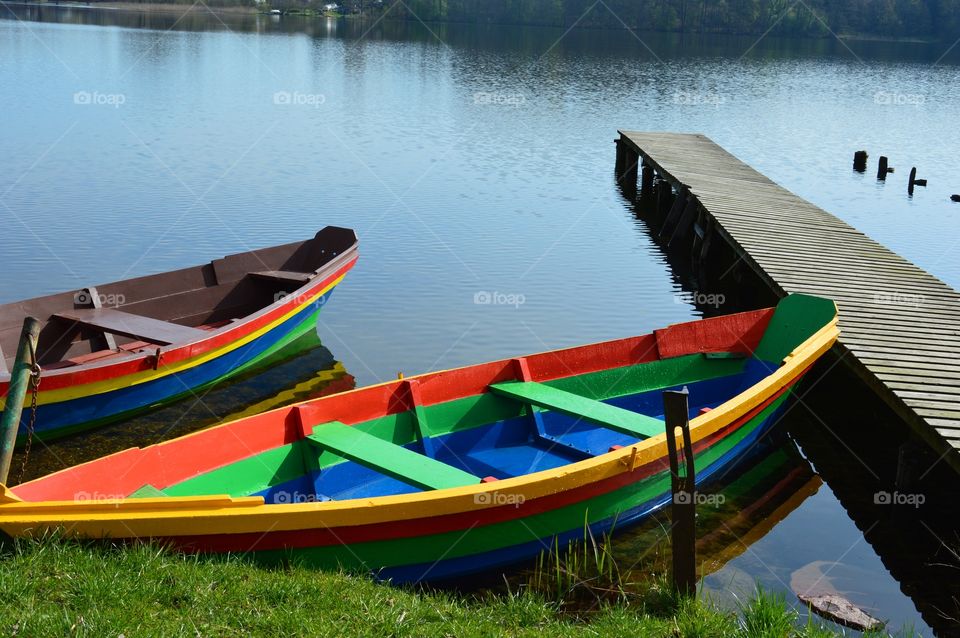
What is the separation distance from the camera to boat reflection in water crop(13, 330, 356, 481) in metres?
10.5

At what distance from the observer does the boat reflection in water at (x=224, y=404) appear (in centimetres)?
1050

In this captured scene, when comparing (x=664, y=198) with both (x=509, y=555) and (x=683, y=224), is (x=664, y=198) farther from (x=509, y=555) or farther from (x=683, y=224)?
(x=509, y=555)

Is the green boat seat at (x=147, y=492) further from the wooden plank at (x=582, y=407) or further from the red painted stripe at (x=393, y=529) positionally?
the wooden plank at (x=582, y=407)

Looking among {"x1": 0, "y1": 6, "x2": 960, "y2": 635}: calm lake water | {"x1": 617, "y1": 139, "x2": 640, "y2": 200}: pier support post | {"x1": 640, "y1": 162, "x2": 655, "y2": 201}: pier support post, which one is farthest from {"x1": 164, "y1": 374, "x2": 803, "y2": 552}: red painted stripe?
{"x1": 617, "y1": 139, "x2": 640, "y2": 200}: pier support post

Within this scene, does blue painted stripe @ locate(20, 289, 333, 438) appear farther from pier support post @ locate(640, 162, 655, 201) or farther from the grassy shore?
pier support post @ locate(640, 162, 655, 201)

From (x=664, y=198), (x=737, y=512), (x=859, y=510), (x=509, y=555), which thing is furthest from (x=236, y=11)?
(x=509, y=555)

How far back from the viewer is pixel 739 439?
10.2m

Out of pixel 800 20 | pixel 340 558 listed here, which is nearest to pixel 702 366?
pixel 340 558

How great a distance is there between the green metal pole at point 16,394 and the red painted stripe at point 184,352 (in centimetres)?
281

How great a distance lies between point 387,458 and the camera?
26.9 ft

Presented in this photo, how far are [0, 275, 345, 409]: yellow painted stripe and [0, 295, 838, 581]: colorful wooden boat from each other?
2968mm

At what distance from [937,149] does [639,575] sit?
98.0ft

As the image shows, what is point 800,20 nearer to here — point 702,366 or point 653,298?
point 653,298

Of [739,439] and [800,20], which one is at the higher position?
[800,20]
